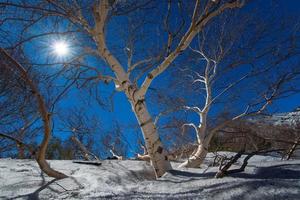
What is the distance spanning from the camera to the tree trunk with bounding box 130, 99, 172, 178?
11.7 feet

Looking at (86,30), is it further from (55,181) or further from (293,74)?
(293,74)

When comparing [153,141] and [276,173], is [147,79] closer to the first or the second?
[153,141]

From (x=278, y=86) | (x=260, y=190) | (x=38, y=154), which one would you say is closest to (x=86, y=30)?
(x=38, y=154)

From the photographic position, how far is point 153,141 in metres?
3.58

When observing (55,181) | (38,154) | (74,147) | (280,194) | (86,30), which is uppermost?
(86,30)

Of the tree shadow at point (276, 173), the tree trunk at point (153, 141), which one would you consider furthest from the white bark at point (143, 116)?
the tree shadow at point (276, 173)

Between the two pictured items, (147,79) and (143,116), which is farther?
(147,79)

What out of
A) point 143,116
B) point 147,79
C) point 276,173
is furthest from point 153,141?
point 276,173

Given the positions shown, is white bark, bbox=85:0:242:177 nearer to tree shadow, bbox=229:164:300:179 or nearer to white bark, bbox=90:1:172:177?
white bark, bbox=90:1:172:177

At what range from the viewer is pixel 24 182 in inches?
107

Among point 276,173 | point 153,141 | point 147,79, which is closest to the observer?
point 276,173

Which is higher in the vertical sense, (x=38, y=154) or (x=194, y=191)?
(x=38, y=154)

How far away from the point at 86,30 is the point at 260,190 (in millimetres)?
3128

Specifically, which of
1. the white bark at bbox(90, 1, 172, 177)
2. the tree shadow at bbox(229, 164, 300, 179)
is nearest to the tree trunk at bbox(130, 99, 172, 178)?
the white bark at bbox(90, 1, 172, 177)
